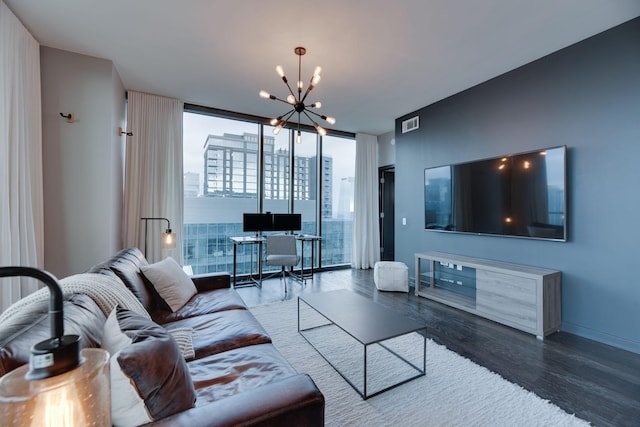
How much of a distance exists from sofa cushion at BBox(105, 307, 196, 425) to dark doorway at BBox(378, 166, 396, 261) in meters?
5.49

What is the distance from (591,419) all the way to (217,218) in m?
4.71

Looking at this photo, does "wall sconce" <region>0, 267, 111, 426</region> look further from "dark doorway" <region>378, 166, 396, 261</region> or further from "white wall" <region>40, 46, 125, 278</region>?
"dark doorway" <region>378, 166, 396, 261</region>

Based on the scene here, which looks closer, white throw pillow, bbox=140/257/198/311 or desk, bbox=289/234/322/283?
white throw pillow, bbox=140/257/198/311

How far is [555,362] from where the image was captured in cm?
230

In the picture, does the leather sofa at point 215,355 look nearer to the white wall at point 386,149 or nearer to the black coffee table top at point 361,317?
the black coffee table top at point 361,317

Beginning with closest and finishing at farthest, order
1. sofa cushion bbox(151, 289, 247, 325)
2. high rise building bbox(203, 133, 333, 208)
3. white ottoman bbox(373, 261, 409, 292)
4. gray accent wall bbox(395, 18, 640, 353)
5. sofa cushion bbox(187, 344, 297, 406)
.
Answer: sofa cushion bbox(187, 344, 297, 406) → sofa cushion bbox(151, 289, 247, 325) → gray accent wall bbox(395, 18, 640, 353) → white ottoman bbox(373, 261, 409, 292) → high rise building bbox(203, 133, 333, 208)

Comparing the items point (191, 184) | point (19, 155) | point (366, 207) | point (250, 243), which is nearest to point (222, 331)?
point (19, 155)

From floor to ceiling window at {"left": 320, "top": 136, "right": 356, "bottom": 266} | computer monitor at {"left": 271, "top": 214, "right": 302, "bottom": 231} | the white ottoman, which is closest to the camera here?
the white ottoman

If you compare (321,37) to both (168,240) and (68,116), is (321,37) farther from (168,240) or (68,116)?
(168,240)

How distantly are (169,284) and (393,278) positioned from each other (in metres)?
3.01

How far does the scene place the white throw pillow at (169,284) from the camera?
92.3 inches

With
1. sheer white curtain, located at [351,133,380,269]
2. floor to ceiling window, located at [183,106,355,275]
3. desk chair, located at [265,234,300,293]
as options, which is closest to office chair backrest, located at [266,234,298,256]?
desk chair, located at [265,234,300,293]

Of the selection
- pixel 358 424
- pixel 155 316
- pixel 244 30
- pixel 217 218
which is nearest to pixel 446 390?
pixel 358 424

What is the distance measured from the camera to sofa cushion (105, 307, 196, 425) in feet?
2.98
